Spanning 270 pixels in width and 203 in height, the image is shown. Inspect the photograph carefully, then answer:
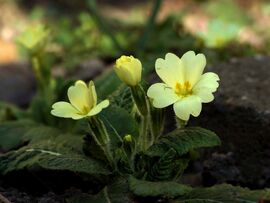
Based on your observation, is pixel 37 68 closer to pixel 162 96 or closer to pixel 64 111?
pixel 64 111

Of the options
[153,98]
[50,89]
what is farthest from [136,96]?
[50,89]

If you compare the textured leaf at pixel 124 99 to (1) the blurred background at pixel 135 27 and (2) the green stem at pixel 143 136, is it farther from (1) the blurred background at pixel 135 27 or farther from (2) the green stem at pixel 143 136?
(1) the blurred background at pixel 135 27

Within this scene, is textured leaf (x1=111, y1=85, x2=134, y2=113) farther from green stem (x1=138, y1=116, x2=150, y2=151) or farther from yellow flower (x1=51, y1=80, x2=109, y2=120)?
yellow flower (x1=51, y1=80, x2=109, y2=120)

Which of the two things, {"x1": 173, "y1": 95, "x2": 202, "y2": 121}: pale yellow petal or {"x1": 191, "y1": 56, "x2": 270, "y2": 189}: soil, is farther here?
{"x1": 191, "y1": 56, "x2": 270, "y2": 189}: soil

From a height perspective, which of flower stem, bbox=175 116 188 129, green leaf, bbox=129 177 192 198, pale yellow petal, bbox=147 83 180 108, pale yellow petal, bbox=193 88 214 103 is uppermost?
pale yellow petal, bbox=193 88 214 103

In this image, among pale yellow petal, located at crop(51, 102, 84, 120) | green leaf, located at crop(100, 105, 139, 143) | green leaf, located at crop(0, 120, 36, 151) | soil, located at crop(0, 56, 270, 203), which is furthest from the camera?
green leaf, located at crop(0, 120, 36, 151)

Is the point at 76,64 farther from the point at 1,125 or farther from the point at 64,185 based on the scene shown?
the point at 64,185

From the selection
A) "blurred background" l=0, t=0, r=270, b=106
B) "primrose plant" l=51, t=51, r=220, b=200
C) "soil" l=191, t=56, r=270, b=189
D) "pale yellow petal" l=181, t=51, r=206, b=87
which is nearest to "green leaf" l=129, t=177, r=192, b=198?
"primrose plant" l=51, t=51, r=220, b=200

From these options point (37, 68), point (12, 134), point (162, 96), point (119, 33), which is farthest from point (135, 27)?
point (162, 96)
